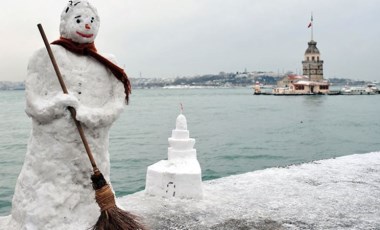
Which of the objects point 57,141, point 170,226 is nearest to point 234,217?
point 170,226

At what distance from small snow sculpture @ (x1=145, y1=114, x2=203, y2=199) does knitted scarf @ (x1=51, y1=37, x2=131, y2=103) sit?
213 cm

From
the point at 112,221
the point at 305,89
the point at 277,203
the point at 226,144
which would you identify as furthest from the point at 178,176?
the point at 305,89

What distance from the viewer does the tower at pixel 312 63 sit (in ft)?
357

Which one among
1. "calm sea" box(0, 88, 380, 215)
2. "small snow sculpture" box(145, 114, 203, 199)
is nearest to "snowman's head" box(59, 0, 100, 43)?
"small snow sculpture" box(145, 114, 203, 199)

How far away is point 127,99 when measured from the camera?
199 inches

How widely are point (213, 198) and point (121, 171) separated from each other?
1300cm

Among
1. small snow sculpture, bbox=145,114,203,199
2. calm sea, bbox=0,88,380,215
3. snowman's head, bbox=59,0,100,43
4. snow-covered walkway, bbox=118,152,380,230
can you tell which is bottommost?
calm sea, bbox=0,88,380,215

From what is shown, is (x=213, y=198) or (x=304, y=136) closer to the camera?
(x=213, y=198)

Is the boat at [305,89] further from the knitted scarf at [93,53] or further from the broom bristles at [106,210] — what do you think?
the broom bristles at [106,210]

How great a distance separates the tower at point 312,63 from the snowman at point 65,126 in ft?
355

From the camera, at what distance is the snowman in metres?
4.48

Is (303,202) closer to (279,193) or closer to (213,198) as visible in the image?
(279,193)

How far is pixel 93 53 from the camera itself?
15.5ft

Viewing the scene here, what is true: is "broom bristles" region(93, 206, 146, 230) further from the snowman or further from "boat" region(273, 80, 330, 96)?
"boat" region(273, 80, 330, 96)
